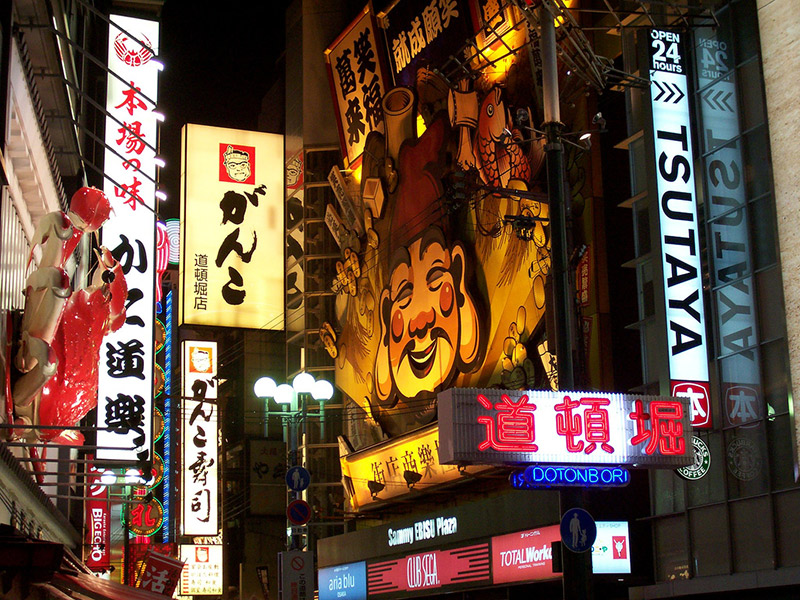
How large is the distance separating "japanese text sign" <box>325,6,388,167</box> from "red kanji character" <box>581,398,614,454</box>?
76.2 feet

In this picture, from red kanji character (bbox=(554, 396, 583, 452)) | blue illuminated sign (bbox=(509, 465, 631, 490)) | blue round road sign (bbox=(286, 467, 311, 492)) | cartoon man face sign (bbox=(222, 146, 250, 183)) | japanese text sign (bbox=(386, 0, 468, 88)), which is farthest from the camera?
cartoon man face sign (bbox=(222, 146, 250, 183))

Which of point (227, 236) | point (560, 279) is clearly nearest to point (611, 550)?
point (560, 279)

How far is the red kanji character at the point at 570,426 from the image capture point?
582 inches

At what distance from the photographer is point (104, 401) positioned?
18.1 metres

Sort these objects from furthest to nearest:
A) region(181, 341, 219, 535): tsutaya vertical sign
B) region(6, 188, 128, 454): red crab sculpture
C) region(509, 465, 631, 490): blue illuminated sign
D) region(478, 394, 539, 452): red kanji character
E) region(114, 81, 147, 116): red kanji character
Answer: region(181, 341, 219, 535): tsutaya vertical sign, region(114, 81, 147, 116): red kanji character, region(478, 394, 539, 452): red kanji character, region(509, 465, 631, 490): blue illuminated sign, region(6, 188, 128, 454): red crab sculpture

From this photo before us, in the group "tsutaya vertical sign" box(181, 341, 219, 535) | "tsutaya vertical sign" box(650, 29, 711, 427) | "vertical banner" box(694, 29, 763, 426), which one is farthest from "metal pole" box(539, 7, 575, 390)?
"tsutaya vertical sign" box(181, 341, 219, 535)

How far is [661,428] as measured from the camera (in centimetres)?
1562

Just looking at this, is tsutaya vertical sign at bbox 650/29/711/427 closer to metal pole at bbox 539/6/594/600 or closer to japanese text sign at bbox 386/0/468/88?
metal pole at bbox 539/6/594/600

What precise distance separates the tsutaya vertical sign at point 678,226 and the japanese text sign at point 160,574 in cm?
1431

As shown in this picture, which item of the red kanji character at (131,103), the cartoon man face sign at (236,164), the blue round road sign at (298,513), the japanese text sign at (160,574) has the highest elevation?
the cartoon man face sign at (236,164)

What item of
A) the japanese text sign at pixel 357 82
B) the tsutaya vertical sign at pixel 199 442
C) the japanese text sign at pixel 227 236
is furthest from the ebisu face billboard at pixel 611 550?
the tsutaya vertical sign at pixel 199 442

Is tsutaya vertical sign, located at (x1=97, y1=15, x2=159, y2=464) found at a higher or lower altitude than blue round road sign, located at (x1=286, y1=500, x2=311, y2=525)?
higher

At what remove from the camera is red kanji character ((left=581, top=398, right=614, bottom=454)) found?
14937 mm

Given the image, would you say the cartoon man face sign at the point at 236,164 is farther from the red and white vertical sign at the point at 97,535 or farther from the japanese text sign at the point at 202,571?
the japanese text sign at the point at 202,571
